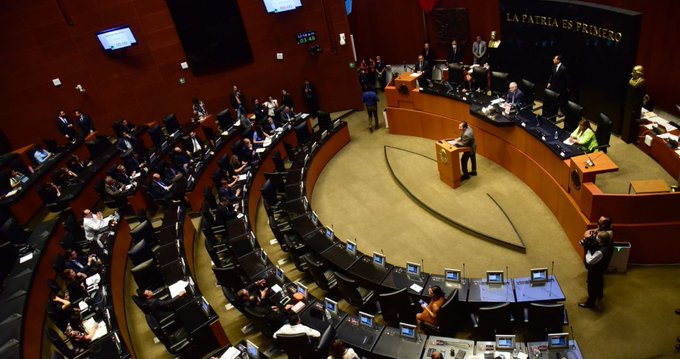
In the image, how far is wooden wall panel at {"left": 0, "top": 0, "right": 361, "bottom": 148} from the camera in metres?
13.6

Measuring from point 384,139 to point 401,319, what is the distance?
714cm

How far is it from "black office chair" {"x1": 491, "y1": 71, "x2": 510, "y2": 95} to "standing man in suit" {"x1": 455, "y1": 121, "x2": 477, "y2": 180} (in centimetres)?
223

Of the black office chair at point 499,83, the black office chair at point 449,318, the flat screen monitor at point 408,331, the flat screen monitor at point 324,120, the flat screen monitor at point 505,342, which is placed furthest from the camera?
the flat screen monitor at point 324,120

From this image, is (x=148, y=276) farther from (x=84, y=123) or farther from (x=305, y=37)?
(x=305, y=37)

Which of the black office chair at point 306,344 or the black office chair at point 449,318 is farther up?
the black office chair at point 306,344

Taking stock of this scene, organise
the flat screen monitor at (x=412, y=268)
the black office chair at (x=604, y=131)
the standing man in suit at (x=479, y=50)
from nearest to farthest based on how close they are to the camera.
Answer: the flat screen monitor at (x=412, y=268) < the black office chair at (x=604, y=131) < the standing man in suit at (x=479, y=50)

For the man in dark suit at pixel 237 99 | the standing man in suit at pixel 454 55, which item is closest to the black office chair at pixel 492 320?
the standing man in suit at pixel 454 55

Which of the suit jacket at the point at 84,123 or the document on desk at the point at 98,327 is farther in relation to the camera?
the suit jacket at the point at 84,123

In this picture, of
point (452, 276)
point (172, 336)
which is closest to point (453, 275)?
point (452, 276)

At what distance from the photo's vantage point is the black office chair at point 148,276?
7.63 meters

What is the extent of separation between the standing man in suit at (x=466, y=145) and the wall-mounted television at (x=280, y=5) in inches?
284

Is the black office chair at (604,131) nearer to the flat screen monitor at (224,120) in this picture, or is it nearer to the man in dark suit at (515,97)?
the man in dark suit at (515,97)

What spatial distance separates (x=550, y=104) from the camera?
32.1 feet

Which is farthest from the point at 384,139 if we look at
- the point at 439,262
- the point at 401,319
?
the point at 401,319
